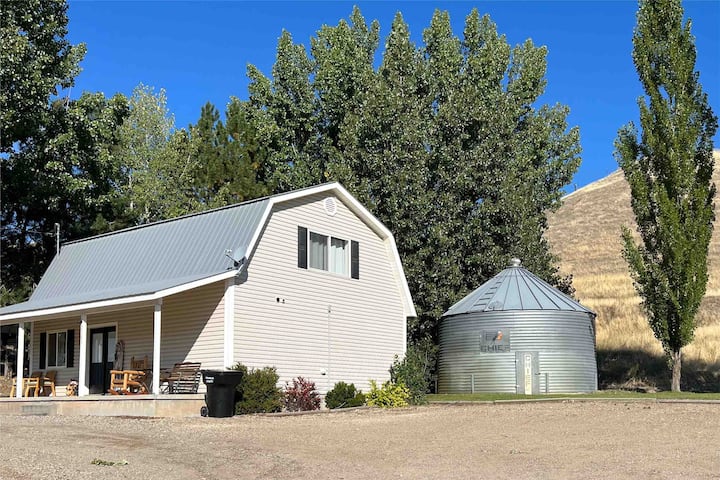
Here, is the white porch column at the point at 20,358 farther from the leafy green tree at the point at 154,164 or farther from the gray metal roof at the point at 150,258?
the leafy green tree at the point at 154,164

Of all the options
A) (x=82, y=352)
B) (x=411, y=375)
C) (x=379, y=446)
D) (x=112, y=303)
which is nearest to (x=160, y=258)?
(x=112, y=303)

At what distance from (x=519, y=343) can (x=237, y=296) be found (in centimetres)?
1036

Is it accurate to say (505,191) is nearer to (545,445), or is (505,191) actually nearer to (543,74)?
(543,74)

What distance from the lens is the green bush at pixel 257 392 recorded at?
63.5 feet

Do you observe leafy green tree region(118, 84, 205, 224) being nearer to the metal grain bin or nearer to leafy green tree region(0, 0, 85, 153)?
leafy green tree region(0, 0, 85, 153)

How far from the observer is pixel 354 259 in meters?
24.2

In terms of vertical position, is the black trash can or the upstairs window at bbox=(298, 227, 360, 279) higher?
the upstairs window at bbox=(298, 227, 360, 279)

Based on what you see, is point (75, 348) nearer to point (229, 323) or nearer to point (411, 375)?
point (229, 323)

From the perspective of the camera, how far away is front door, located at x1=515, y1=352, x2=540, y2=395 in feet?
86.5

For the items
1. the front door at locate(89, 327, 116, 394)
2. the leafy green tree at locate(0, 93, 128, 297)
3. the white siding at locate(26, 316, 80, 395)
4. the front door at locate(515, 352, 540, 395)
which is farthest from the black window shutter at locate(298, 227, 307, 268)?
the leafy green tree at locate(0, 93, 128, 297)

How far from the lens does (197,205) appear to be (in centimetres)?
3716

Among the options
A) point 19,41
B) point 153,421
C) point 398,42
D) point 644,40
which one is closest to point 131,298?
point 153,421

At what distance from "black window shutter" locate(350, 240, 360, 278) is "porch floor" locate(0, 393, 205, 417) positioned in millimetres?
6439

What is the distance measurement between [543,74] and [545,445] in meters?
28.0
